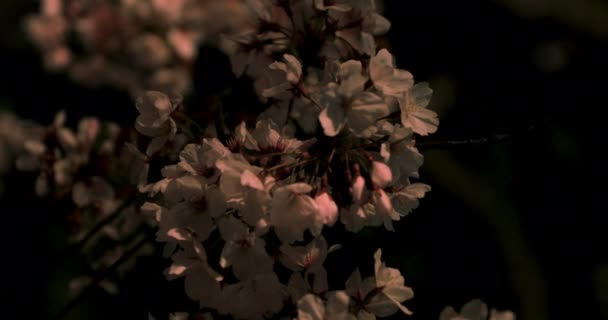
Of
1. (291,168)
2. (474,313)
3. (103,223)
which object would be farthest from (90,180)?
(474,313)

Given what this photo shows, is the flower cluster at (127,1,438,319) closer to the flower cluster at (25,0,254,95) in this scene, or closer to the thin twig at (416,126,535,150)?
the thin twig at (416,126,535,150)

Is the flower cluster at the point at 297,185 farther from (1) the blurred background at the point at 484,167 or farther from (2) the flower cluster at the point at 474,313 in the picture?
(1) the blurred background at the point at 484,167

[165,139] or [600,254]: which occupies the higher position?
[165,139]

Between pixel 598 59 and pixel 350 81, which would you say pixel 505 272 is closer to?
pixel 598 59

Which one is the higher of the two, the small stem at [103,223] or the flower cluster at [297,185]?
the flower cluster at [297,185]

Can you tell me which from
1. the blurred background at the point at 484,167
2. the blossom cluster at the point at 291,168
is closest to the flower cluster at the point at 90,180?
the blossom cluster at the point at 291,168

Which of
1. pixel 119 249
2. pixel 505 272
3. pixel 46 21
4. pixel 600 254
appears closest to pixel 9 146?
→ pixel 46 21

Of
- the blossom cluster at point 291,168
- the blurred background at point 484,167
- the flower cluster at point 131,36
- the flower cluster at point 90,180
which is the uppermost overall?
the blossom cluster at point 291,168

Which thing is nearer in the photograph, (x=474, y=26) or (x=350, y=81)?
(x=350, y=81)

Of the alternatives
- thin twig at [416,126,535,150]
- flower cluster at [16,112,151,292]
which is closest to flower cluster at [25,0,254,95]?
flower cluster at [16,112,151,292]
